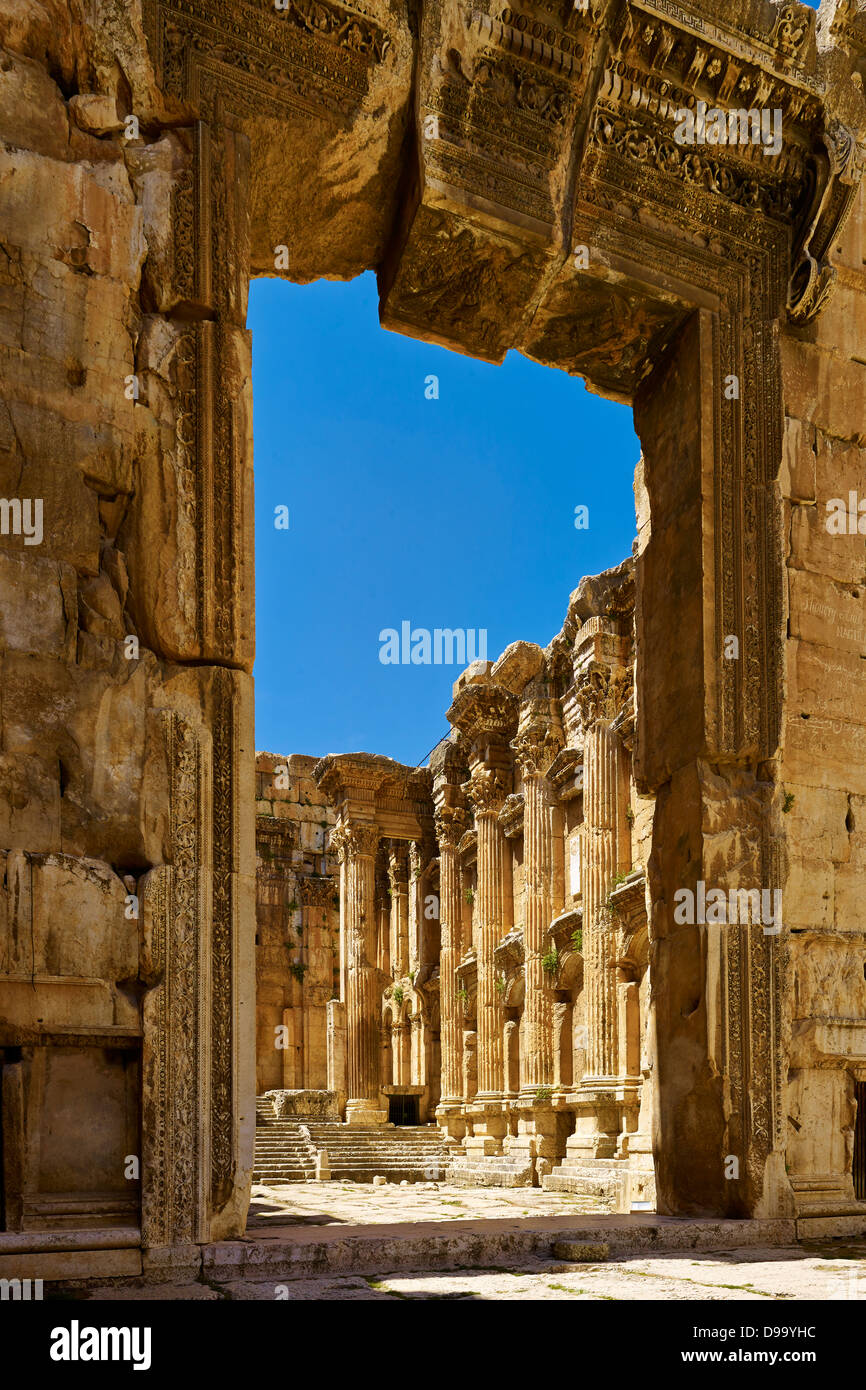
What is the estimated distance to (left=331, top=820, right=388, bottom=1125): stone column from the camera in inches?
1086

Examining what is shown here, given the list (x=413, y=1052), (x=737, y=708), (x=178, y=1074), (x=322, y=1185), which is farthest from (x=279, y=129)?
(x=413, y=1052)

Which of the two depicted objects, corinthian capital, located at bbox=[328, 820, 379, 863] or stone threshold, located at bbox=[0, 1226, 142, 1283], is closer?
stone threshold, located at bbox=[0, 1226, 142, 1283]

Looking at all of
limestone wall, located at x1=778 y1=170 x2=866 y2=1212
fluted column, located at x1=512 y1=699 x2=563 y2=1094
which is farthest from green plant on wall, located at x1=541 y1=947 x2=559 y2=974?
limestone wall, located at x1=778 y1=170 x2=866 y2=1212

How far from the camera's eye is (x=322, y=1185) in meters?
20.0

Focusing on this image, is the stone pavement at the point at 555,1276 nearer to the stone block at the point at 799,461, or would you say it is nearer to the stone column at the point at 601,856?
the stone block at the point at 799,461

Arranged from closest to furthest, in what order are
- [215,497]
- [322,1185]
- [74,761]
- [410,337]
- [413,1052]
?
1. [74,761]
2. [215,497]
3. [410,337]
4. [322,1185]
5. [413,1052]

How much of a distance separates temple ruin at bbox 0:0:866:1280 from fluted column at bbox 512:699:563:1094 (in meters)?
14.9

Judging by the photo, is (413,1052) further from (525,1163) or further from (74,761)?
(74,761)

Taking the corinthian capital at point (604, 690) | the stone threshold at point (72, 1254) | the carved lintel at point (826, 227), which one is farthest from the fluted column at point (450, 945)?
the stone threshold at point (72, 1254)

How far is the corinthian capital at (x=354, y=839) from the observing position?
29109mm

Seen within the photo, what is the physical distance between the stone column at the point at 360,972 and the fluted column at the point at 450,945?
1.54 m

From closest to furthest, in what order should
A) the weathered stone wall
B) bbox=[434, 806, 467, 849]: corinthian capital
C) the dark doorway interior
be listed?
1. the weathered stone wall
2. bbox=[434, 806, 467, 849]: corinthian capital
3. the dark doorway interior

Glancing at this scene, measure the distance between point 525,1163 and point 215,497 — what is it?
17330mm

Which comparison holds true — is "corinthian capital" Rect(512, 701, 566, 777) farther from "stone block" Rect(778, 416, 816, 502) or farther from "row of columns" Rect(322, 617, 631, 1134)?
"stone block" Rect(778, 416, 816, 502)
